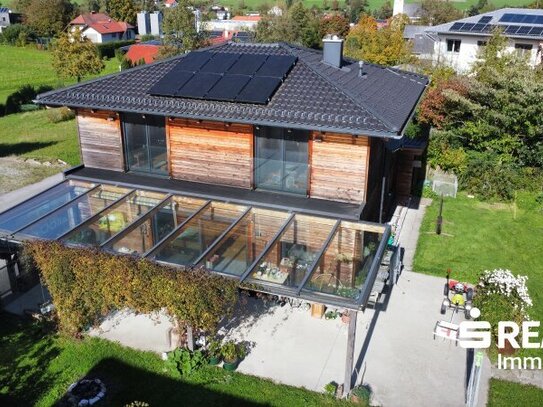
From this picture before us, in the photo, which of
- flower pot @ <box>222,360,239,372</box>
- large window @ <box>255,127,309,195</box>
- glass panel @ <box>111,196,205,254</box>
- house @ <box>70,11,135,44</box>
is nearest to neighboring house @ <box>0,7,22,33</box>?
house @ <box>70,11,135,44</box>

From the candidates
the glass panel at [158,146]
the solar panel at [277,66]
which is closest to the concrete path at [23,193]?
the glass panel at [158,146]

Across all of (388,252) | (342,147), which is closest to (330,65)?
(342,147)

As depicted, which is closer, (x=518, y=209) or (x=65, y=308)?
(x=65, y=308)

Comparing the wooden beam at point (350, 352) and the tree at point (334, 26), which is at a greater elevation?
the tree at point (334, 26)

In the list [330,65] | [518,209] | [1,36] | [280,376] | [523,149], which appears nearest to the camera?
[280,376]

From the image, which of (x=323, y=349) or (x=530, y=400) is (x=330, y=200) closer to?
(x=323, y=349)

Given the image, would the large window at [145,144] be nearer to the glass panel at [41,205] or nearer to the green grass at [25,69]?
the glass panel at [41,205]
